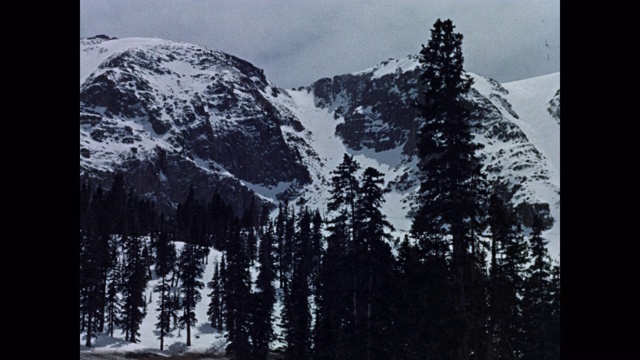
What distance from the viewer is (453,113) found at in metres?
23.9

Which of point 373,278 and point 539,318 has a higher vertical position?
point 373,278

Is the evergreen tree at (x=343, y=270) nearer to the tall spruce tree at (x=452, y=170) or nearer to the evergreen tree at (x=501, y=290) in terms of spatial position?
the evergreen tree at (x=501, y=290)

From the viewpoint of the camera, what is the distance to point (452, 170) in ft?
77.4

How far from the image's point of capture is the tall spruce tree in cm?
2300

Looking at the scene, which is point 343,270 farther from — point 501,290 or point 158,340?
point 158,340

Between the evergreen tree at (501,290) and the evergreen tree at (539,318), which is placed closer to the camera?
the evergreen tree at (501,290)

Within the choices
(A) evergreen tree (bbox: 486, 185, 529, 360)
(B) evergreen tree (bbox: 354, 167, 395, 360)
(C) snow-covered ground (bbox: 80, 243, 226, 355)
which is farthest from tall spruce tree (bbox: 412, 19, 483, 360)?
(C) snow-covered ground (bbox: 80, 243, 226, 355)

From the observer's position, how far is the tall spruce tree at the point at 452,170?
906 inches

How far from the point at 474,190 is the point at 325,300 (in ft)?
90.2

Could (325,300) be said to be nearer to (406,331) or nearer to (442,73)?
(406,331)

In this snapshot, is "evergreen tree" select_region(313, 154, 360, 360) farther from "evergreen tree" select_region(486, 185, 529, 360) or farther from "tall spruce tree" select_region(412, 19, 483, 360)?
"tall spruce tree" select_region(412, 19, 483, 360)

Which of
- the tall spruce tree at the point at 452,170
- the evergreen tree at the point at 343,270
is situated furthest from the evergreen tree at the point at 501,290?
the evergreen tree at the point at 343,270

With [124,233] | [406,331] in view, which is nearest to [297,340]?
[406,331]

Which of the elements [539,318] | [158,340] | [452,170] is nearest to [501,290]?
[539,318]
